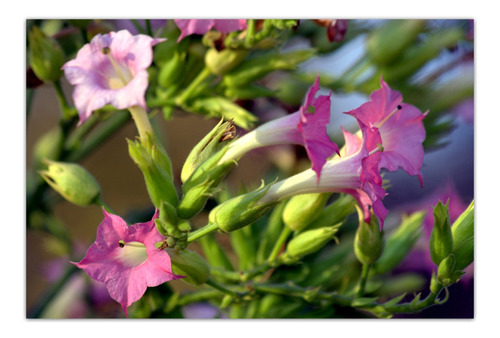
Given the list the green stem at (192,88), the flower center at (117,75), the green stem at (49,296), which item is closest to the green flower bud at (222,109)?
the green stem at (192,88)

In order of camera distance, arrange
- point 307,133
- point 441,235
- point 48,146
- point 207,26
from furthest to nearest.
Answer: point 48,146, point 207,26, point 441,235, point 307,133

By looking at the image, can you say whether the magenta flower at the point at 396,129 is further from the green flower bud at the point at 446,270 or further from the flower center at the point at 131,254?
the flower center at the point at 131,254

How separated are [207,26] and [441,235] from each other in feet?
1.39

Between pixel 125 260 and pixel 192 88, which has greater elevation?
pixel 192 88

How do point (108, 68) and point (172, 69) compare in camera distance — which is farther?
point (172, 69)

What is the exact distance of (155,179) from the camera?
738 mm

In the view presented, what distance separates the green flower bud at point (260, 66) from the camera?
0.99 m

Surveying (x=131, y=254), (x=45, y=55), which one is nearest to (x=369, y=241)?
(x=131, y=254)

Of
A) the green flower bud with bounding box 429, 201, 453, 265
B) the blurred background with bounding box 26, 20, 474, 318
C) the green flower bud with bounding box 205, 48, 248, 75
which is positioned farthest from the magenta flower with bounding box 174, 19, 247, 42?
the green flower bud with bounding box 429, 201, 453, 265

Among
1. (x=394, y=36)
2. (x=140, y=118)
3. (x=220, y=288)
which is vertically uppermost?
(x=394, y=36)

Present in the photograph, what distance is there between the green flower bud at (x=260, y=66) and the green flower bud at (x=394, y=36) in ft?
0.56

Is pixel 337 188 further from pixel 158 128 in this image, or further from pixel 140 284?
pixel 158 128

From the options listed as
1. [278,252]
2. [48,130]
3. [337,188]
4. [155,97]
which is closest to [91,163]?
[48,130]

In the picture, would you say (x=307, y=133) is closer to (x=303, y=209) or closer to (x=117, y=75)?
(x=303, y=209)
